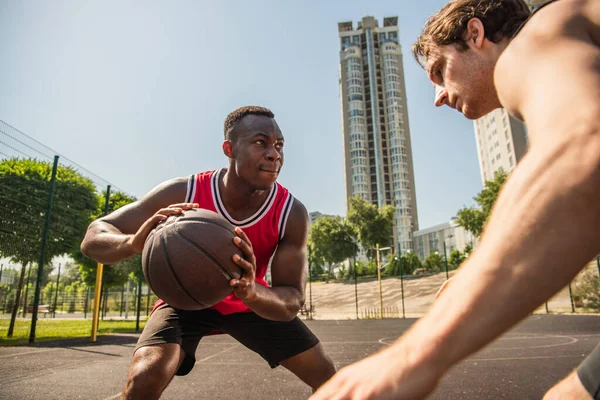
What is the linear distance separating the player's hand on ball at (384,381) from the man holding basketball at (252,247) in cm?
171

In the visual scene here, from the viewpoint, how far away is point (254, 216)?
3.01 m

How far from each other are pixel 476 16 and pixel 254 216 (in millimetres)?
1979

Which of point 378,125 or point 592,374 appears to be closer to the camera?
point 592,374

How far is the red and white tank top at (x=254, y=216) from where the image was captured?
118 inches

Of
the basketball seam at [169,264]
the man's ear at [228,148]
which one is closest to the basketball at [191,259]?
the basketball seam at [169,264]

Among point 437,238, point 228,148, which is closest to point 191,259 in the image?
point 228,148

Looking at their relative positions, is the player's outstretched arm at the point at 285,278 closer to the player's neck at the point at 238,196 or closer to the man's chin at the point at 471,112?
the player's neck at the point at 238,196

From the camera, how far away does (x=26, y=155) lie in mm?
9148

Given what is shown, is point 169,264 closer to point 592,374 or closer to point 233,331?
point 233,331

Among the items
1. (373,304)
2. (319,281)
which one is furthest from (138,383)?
(319,281)

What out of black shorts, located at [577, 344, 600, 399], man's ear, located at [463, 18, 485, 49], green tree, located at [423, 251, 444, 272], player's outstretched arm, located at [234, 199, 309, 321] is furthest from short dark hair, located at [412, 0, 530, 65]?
green tree, located at [423, 251, 444, 272]

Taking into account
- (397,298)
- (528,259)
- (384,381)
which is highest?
(528,259)

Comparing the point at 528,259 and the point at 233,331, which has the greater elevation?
the point at 528,259

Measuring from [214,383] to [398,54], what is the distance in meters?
93.8
